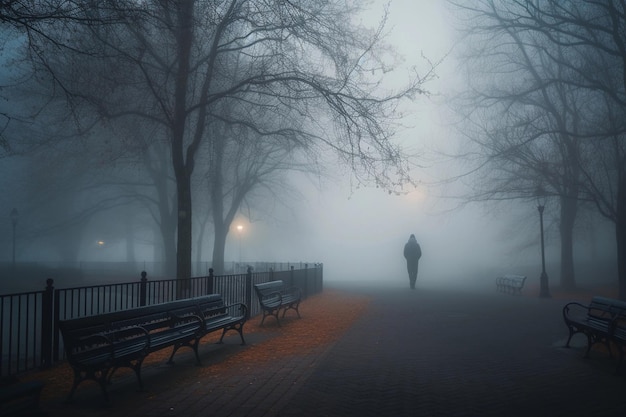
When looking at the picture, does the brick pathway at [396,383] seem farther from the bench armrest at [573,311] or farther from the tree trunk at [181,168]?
the tree trunk at [181,168]

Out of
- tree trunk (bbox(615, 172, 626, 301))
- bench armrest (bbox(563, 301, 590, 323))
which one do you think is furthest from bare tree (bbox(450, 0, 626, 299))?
bench armrest (bbox(563, 301, 590, 323))

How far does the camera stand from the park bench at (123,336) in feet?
19.2

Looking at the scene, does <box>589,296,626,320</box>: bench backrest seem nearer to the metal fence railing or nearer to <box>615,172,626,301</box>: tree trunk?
the metal fence railing

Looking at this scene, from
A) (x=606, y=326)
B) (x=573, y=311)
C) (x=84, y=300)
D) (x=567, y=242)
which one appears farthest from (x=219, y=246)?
(x=606, y=326)

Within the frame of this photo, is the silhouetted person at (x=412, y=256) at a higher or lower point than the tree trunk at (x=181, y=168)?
lower

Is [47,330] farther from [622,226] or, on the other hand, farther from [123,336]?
[622,226]

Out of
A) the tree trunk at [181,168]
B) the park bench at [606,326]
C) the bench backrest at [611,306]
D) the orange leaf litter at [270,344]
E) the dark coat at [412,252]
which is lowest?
the orange leaf litter at [270,344]

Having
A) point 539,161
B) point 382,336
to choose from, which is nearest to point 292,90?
point 382,336

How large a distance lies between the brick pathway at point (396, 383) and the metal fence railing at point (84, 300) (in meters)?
1.51

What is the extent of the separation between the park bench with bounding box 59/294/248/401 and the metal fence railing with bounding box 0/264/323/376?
28.6 inches

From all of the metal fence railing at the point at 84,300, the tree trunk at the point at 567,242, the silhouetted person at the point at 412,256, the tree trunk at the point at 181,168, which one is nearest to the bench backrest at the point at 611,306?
the metal fence railing at the point at 84,300

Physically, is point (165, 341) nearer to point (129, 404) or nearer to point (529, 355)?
point (129, 404)

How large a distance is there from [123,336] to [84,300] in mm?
3795

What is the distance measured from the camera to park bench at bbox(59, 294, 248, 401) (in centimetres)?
586
